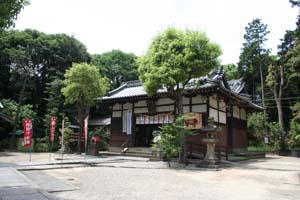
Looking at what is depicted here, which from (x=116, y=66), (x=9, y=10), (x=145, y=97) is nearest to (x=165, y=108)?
(x=145, y=97)

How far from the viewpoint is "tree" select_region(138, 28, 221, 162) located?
14547 mm

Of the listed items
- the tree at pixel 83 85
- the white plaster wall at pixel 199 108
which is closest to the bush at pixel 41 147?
the tree at pixel 83 85

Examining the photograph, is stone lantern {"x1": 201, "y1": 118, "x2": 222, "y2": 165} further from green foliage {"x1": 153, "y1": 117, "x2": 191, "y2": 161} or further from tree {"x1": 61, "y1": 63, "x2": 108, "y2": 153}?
tree {"x1": 61, "y1": 63, "x2": 108, "y2": 153}

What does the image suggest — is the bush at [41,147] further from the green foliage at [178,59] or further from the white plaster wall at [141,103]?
the green foliage at [178,59]

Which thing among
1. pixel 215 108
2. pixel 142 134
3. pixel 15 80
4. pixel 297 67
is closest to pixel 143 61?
pixel 215 108

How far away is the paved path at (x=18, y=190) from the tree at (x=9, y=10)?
358 cm

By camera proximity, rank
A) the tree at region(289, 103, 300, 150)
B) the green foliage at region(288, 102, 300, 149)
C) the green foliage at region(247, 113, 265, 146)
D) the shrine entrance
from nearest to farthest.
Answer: the shrine entrance → the tree at region(289, 103, 300, 150) → the green foliage at region(288, 102, 300, 149) → the green foliage at region(247, 113, 265, 146)

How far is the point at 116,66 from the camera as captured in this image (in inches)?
1756

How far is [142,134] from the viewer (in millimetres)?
21812

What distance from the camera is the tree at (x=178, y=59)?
14.5 metres

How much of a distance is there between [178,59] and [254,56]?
1118 inches

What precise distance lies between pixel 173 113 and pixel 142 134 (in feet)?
13.0

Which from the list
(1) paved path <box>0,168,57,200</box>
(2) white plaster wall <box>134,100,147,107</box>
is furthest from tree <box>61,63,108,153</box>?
(1) paved path <box>0,168,57,200</box>

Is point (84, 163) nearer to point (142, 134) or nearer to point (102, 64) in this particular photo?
point (142, 134)
